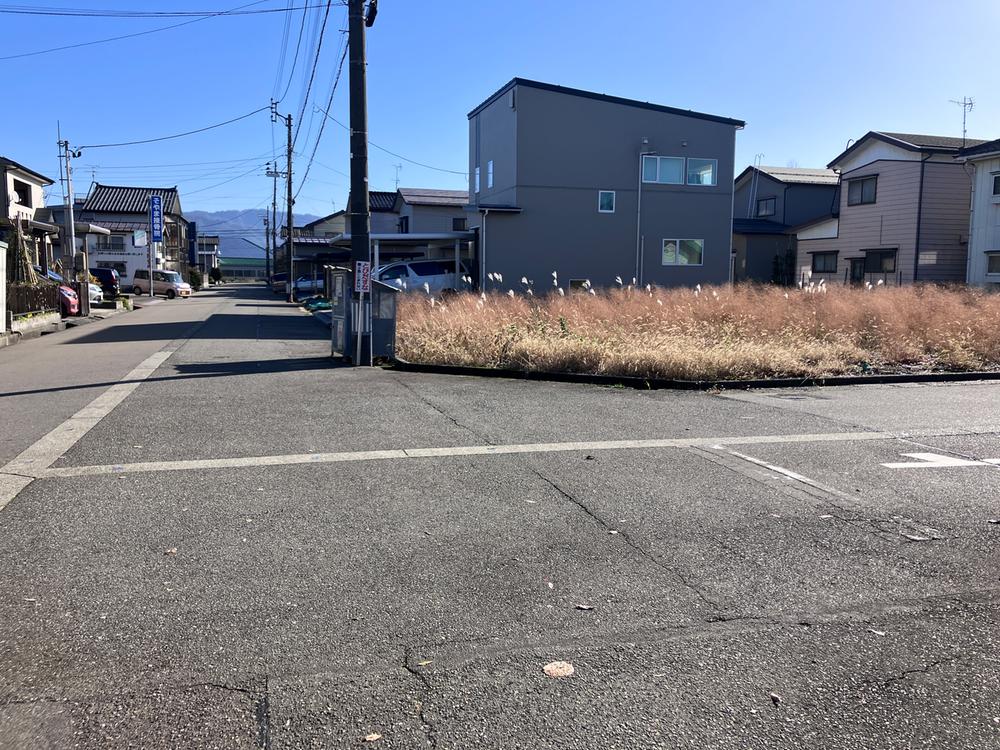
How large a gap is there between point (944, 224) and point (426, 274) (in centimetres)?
1973

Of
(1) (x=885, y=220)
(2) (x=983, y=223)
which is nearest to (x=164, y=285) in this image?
(1) (x=885, y=220)

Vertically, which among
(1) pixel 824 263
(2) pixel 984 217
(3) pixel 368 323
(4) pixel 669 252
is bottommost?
(3) pixel 368 323

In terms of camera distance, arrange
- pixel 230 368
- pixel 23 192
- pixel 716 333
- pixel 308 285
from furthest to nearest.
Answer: pixel 308 285 → pixel 23 192 → pixel 716 333 → pixel 230 368

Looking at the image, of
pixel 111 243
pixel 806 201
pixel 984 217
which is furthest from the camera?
pixel 111 243

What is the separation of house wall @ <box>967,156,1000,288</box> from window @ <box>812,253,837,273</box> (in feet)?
22.9

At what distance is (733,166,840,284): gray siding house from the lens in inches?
1497

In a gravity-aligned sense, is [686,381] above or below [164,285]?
below

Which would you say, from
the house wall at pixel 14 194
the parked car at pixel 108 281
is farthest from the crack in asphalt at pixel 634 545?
the house wall at pixel 14 194

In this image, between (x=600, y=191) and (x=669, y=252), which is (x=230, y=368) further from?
(x=669, y=252)

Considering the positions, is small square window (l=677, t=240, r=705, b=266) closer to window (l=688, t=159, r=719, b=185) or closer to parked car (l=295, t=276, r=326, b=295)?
window (l=688, t=159, r=719, b=185)

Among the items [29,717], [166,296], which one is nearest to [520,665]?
[29,717]

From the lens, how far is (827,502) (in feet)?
19.2

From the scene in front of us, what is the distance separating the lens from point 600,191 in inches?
1137

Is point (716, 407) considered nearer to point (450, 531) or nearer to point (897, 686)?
point (450, 531)
